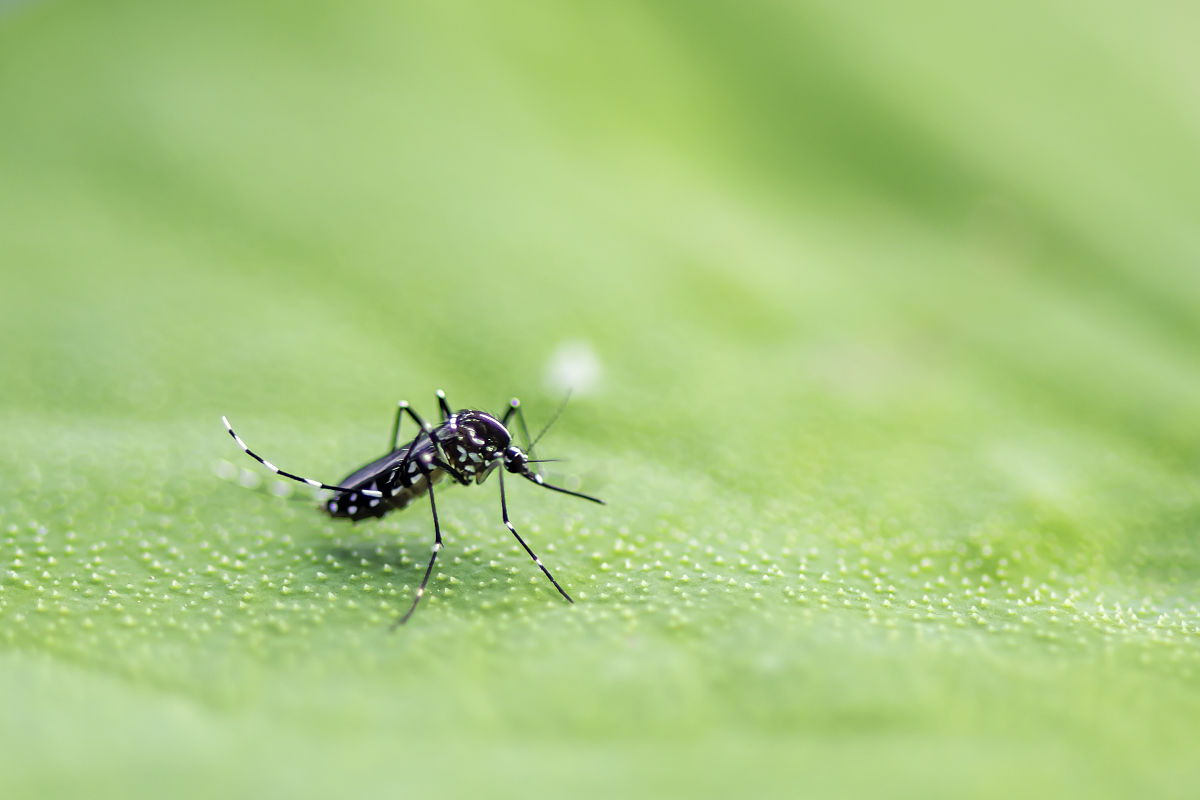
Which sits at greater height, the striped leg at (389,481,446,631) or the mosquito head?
the mosquito head

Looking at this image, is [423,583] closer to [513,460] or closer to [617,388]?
[513,460]

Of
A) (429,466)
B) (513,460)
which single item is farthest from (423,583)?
(513,460)

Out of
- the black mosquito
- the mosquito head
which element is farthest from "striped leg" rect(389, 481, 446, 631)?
the mosquito head

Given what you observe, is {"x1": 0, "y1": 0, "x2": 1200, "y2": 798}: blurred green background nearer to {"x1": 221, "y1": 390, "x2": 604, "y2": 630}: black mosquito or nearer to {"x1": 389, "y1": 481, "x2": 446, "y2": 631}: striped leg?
{"x1": 389, "y1": 481, "x2": 446, "y2": 631}: striped leg

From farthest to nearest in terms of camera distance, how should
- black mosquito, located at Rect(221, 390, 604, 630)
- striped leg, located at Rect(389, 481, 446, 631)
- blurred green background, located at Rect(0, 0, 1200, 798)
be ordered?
black mosquito, located at Rect(221, 390, 604, 630) < striped leg, located at Rect(389, 481, 446, 631) < blurred green background, located at Rect(0, 0, 1200, 798)

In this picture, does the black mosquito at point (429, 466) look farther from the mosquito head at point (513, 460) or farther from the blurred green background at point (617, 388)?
the blurred green background at point (617, 388)

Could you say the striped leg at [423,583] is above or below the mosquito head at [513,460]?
below

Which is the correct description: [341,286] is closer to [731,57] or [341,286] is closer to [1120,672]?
[731,57]

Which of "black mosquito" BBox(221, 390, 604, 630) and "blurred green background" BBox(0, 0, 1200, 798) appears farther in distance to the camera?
"black mosquito" BBox(221, 390, 604, 630)

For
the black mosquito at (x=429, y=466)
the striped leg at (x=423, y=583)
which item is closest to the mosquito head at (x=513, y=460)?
the black mosquito at (x=429, y=466)
